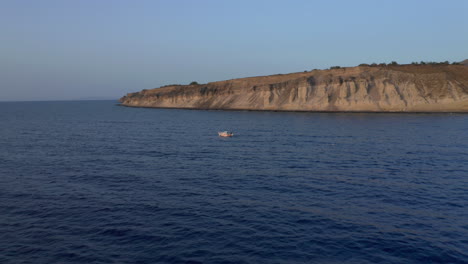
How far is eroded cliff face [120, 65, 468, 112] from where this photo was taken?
333 ft

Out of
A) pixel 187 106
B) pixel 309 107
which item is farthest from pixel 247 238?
pixel 187 106

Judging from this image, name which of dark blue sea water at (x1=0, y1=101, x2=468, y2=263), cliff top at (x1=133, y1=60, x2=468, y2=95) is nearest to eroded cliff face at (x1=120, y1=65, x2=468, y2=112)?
cliff top at (x1=133, y1=60, x2=468, y2=95)

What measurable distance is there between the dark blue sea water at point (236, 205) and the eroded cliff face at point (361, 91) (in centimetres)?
6550

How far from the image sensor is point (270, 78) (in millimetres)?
141125

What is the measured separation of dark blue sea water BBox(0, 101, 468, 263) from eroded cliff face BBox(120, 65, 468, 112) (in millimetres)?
65504

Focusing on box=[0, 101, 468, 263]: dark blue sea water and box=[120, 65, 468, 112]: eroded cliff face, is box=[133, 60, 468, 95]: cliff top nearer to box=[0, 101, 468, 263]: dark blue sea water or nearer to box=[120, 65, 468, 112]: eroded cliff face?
box=[120, 65, 468, 112]: eroded cliff face

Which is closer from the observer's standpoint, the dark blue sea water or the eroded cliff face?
the dark blue sea water

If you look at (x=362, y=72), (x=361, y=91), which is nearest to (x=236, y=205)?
(x=361, y=91)

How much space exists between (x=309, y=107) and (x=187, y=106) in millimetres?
61654

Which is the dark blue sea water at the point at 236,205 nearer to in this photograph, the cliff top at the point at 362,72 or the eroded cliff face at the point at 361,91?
the eroded cliff face at the point at 361,91

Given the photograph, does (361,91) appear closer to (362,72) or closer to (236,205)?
(362,72)

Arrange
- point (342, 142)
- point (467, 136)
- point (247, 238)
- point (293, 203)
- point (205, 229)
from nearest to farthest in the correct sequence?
1. point (247, 238)
2. point (205, 229)
3. point (293, 203)
4. point (342, 142)
5. point (467, 136)

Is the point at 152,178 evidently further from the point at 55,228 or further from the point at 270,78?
the point at 270,78

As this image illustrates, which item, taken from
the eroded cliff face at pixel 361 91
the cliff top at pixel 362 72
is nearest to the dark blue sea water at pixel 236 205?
the eroded cliff face at pixel 361 91
